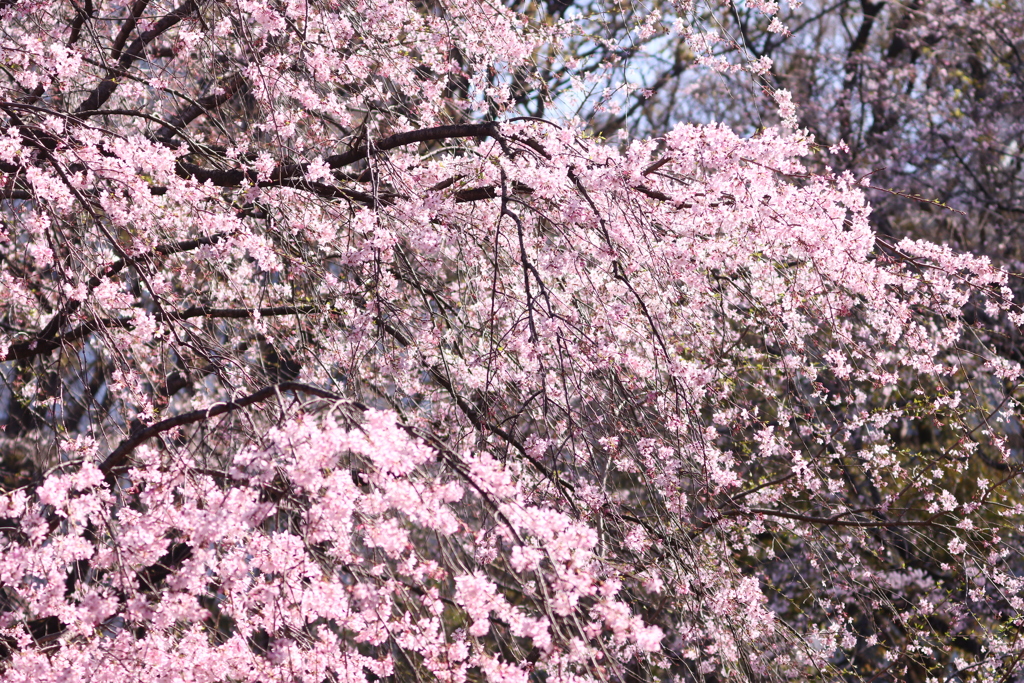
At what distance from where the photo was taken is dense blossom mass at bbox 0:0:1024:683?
8.91 ft

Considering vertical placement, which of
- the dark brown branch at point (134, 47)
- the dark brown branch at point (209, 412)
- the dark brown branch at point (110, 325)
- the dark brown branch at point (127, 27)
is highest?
the dark brown branch at point (127, 27)

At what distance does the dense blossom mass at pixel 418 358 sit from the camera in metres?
2.72

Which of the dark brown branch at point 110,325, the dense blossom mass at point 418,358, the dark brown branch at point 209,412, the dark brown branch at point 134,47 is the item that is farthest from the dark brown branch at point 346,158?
the dark brown branch at point 209,412

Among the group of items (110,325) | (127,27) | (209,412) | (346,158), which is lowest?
(209,412)

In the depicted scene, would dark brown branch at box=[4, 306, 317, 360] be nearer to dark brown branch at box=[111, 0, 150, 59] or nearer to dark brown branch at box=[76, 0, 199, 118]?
dark brown branch at box=[76, 0, 199, 118]

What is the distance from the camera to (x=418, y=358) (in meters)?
4.50

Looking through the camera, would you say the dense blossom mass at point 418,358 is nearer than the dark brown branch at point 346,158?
Yes

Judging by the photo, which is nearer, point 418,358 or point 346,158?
point 418,358

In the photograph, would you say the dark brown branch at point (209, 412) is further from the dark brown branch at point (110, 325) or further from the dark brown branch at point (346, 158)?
the dark brown branch at point (346, 158)

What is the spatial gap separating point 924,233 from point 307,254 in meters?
10.2

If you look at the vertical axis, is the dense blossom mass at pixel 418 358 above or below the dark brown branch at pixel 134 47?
below

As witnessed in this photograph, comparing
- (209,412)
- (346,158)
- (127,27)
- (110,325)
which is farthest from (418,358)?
(127,27)

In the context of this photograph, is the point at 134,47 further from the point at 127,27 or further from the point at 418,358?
the point at 418,358

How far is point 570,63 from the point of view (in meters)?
5.34
